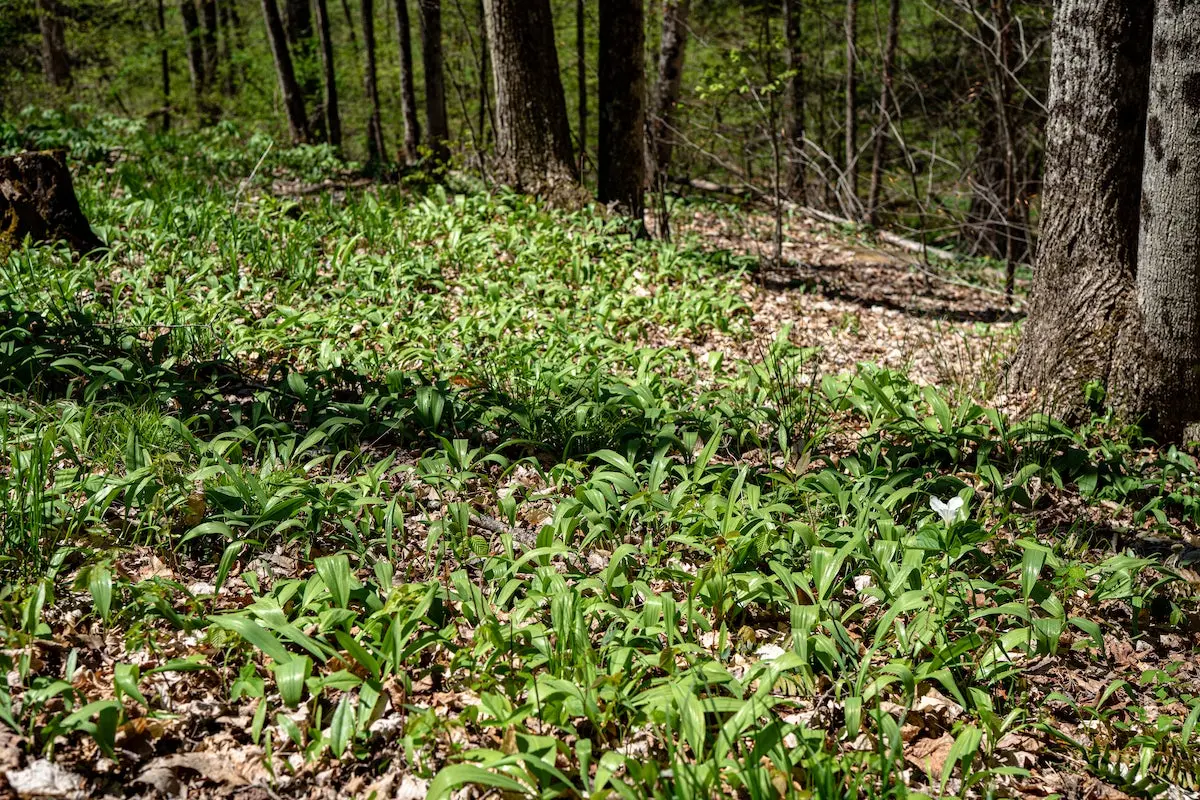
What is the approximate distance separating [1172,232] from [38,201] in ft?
24.3

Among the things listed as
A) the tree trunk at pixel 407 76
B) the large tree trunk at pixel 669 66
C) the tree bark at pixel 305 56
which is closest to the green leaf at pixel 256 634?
the large tree trunk at pixel 669 66

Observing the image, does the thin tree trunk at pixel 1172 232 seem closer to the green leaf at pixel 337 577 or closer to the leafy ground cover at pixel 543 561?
the leafy ground cover at pixel 543 561

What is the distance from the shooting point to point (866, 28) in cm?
1433

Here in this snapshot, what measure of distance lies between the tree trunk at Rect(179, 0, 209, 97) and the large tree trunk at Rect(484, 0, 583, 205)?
9.29 meters

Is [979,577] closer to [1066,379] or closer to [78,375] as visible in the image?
[1066,379]

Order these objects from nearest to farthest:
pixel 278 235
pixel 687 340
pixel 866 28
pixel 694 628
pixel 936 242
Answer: pixel 694 628 < pixel 687 340 < pixel 278 235 < pixel 936 242 < pixel 866 28

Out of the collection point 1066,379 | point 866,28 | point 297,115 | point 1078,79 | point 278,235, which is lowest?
point 1066,379

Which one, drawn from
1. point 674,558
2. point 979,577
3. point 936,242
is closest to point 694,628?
point 674,558

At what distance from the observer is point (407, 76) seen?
11727 millimetres

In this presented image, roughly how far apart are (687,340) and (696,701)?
13.2 feet

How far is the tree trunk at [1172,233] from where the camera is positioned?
14.2ft

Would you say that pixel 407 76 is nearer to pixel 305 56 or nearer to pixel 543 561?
pixel 305 56

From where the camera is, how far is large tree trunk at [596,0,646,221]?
791 centimetres

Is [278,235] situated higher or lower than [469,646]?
higher
